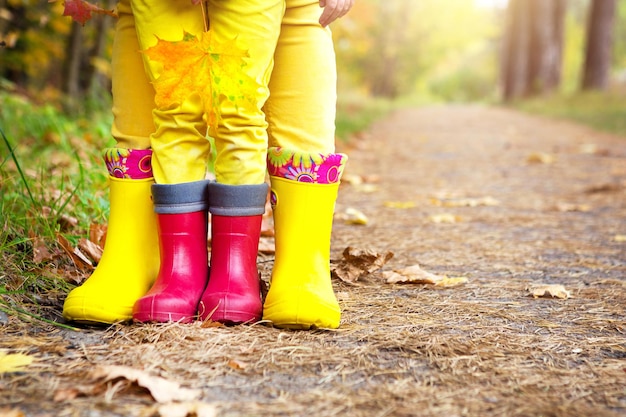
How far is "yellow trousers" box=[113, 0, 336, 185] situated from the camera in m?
1.36

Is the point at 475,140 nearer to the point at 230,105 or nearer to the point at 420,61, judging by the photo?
the point at 230,105

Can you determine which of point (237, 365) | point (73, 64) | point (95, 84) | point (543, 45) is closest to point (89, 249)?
point (237, 365)

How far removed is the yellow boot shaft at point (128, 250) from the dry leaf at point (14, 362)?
0.82 feet

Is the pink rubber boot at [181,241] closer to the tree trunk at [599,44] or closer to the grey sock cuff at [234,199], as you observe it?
the grey sock cuff at [234,199]

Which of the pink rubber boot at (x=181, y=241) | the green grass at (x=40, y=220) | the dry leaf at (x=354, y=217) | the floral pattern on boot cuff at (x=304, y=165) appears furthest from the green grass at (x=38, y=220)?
the dry leaf at (x=354, y=217)

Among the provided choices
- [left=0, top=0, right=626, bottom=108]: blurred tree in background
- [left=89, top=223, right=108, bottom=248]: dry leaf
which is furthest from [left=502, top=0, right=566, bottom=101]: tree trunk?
[left=89, top=223, right=108, bottom=248]: dry leaf

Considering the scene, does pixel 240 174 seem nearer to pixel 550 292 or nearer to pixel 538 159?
pixel 550 292

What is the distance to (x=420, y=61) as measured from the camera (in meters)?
26.0

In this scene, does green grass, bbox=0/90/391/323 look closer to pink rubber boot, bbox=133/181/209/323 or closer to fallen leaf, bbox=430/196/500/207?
pink rubber boot, bbox=133/181/209/323

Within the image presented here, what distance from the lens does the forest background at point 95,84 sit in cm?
175

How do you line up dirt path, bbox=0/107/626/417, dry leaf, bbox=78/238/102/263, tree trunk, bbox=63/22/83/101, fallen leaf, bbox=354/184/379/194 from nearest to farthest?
dirt path, bbox=0/107/626/417 < dry leaf, bbox=78/238/102/263 < fallen leaf, bbox=354/184/379/194 < tree trunk, bbox=63/22/83/101

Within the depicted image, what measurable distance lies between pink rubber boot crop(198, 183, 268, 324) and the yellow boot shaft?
16 centimetres

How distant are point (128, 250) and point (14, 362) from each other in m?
0.40

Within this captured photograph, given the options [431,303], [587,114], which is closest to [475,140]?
[587,114]
